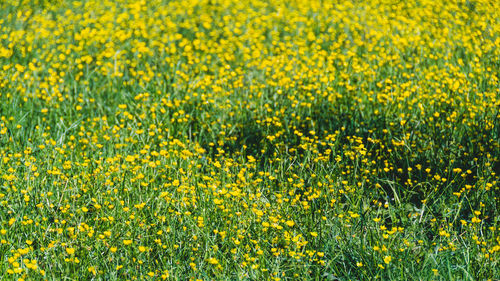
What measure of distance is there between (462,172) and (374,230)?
1.02 meters

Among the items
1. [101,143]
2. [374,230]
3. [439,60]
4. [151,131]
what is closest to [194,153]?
[151,131]

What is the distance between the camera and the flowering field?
3104 millimetres

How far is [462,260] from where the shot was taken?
10.0ft

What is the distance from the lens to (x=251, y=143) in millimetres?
4465

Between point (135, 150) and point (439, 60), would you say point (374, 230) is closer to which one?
point (135, 150)

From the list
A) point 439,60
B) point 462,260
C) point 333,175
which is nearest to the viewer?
point 462,260

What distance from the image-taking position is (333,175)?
376cm

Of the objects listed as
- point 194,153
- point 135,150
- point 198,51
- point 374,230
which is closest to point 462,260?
point 374,230

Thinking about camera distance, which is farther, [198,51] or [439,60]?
[198,51]

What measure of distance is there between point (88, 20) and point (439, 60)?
3.92 metres

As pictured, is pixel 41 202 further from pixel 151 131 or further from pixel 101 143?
pixel 151 131

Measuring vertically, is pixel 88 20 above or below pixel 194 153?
above

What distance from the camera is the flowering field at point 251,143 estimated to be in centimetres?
310

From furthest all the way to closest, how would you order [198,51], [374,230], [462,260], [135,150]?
[198,51] → [135,150] → [374,230] → [462,260]
